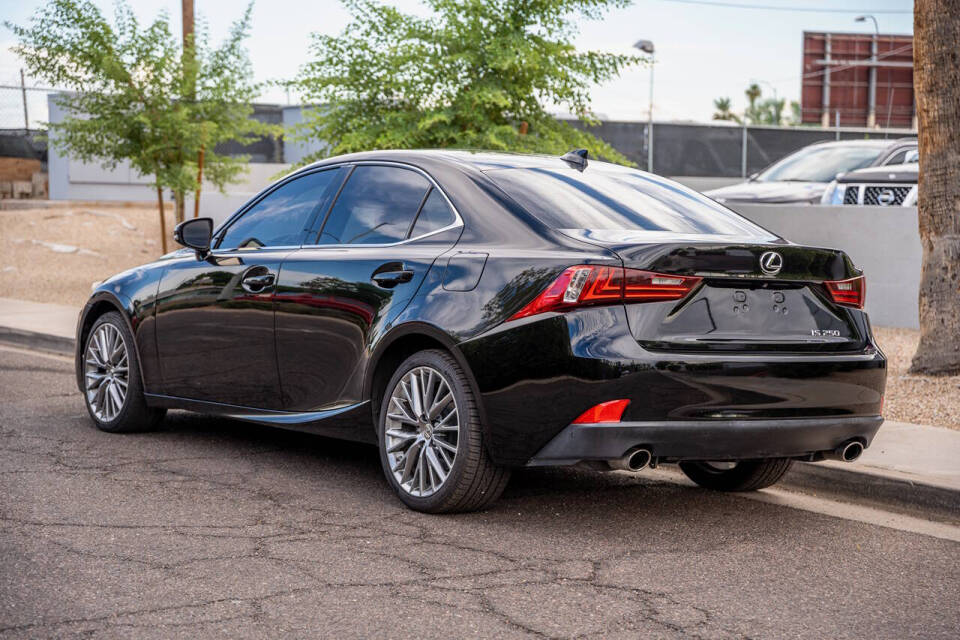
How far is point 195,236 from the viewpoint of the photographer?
7.03 meters

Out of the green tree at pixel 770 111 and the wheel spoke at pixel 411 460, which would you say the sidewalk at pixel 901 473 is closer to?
the wheel spoke at pixel 411 460

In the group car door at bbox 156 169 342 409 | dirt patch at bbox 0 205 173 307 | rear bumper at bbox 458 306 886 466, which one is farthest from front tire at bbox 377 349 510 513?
dirt patch at bbox 0 205 173 307

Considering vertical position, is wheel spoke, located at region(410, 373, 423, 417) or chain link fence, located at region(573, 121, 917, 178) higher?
chain link fence, located at region(573, 121, 917, 178)

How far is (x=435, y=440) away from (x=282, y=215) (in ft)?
6.34

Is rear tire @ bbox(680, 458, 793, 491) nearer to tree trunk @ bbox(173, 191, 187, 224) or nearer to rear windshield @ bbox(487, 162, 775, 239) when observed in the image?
rear windshield @ bbox(487, 162, 775, 239)

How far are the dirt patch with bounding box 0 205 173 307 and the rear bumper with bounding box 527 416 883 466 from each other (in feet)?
45.7

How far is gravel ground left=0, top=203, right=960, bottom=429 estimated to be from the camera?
18.4m

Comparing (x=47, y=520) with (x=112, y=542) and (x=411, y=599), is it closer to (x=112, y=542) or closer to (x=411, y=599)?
(x=112, y=542)

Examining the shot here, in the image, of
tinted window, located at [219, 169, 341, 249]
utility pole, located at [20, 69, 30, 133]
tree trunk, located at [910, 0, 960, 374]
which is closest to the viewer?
tinted window, located at [219, 169, 341, 249]

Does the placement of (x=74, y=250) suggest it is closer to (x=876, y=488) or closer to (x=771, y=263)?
→ (x=876, y=488)

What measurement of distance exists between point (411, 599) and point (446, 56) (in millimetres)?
10784

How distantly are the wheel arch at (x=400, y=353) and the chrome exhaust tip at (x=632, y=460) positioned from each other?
0.60 meters

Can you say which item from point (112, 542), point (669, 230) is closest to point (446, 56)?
point (669, 230)

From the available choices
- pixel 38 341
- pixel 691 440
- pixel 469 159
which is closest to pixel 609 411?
pixel 691 440
